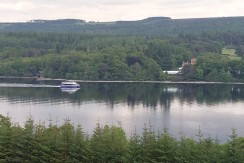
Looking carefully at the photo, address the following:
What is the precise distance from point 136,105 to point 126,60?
76.4 feet

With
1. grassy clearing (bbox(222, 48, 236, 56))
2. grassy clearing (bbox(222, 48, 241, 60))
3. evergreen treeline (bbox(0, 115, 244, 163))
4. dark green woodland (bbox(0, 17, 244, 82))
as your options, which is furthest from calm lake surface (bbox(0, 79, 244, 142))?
grassy clearing (bbox(222, 48, 236, 56))

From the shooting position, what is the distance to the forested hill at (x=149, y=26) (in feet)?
334

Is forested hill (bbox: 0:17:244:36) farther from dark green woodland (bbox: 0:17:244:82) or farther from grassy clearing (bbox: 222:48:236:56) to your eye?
dark green woodland (bbox: 0:17:244:82)

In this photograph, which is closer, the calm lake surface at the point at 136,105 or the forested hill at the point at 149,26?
the calm lake surface at the point at 136,105

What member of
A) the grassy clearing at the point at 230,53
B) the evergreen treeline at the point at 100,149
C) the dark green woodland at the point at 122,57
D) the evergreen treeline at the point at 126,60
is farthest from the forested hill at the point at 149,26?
the evergreen treeline at the point at 100,149

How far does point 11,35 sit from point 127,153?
74071 millimetres

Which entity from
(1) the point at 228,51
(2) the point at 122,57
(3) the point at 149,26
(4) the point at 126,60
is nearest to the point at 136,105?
(2) the point at 122,57

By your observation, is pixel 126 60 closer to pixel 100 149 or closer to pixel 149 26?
pixel 100 149

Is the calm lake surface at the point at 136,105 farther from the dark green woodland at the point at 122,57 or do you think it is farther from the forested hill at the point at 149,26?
the forested hill at the point at 149,26

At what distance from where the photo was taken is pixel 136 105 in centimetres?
3756

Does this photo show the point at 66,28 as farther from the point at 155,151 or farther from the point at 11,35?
the point at 155,151

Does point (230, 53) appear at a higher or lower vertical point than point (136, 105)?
higher

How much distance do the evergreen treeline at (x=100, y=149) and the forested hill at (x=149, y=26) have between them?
77973mm

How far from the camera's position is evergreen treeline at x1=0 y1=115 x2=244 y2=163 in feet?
46.8
